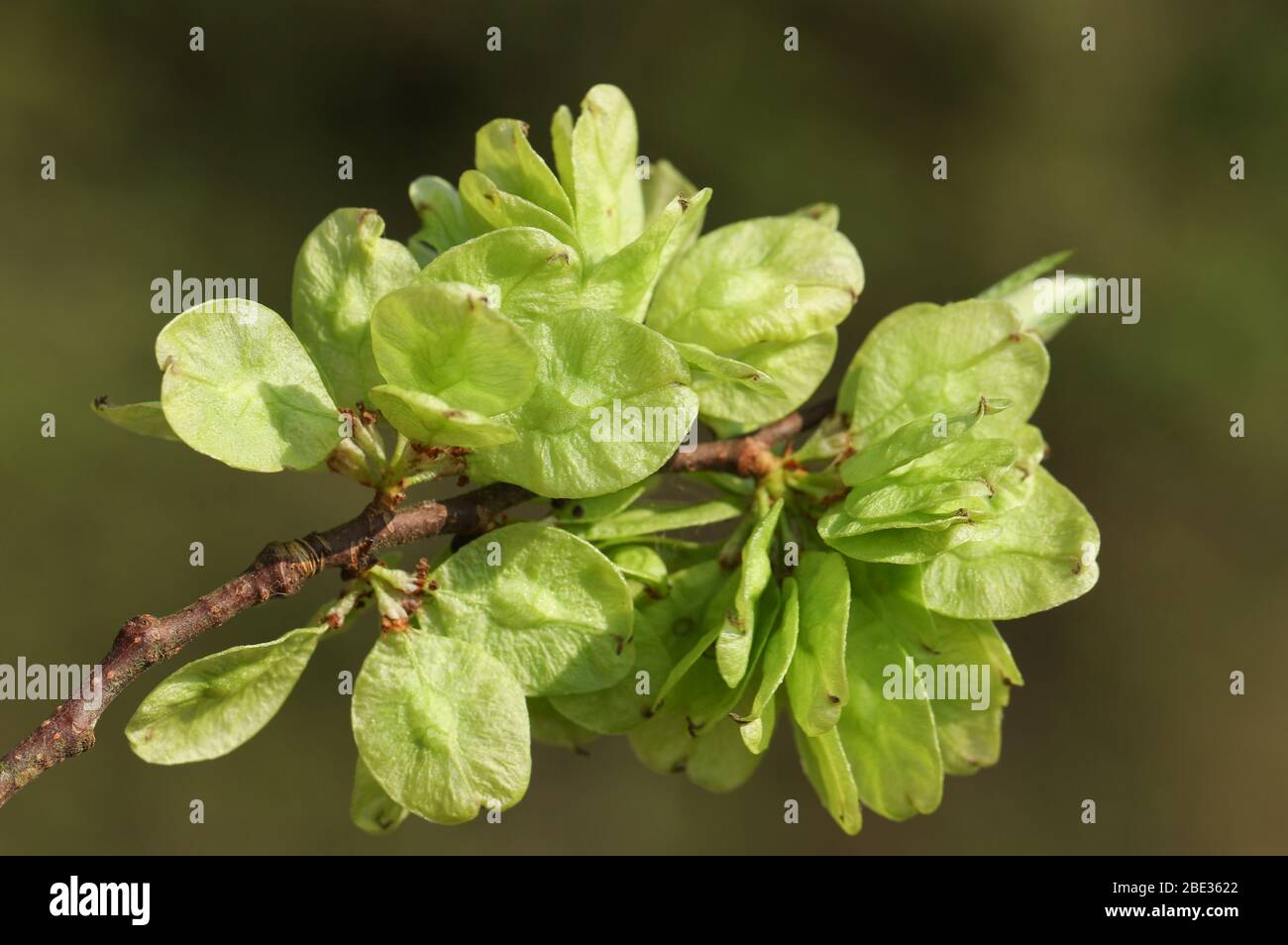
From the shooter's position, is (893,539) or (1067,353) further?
(1067,353)

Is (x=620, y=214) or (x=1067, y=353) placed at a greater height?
(x=1067, y=353)

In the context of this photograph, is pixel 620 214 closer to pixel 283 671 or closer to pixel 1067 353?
pixel 283 671

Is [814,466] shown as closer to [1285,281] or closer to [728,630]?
[728,630]

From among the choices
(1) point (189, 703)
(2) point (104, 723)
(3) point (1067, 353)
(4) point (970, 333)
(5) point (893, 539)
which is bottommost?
(2) point (104, 723)

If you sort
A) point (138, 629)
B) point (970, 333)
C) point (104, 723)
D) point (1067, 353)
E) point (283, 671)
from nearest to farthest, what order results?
point (138, 629)
point (283, 671)
point (970, 333)
point (104, 723)
point (1067, 353)

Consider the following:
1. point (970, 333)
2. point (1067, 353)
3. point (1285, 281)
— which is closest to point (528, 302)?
point (970, 333)

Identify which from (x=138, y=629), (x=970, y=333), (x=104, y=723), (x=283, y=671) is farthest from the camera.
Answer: (x=104, y=723)
